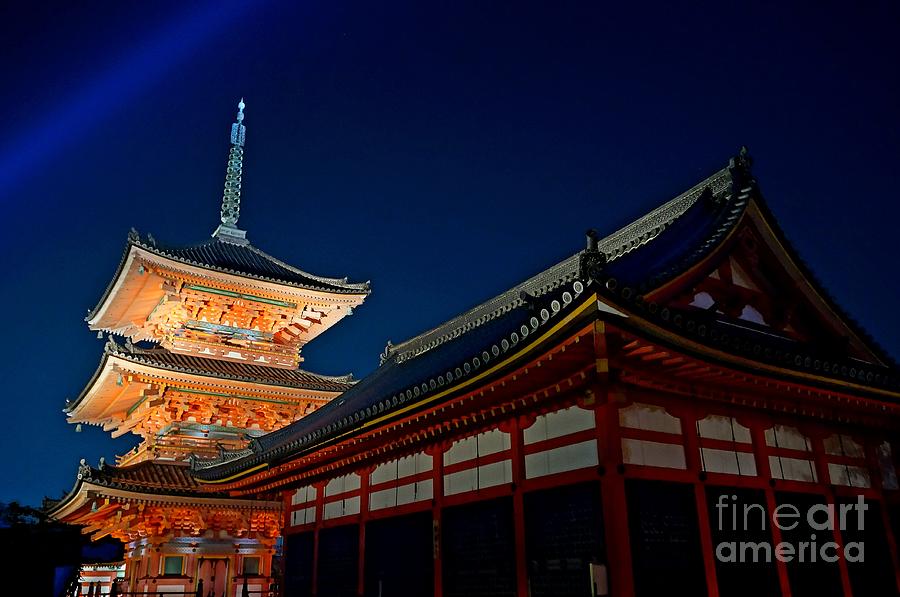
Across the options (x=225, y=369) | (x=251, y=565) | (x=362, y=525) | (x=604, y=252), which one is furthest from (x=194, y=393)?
(x=604, y=252)

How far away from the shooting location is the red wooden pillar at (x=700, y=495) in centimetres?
924

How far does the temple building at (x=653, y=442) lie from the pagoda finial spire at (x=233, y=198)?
1623 cm

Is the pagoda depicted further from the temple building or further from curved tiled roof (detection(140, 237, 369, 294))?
the temple building

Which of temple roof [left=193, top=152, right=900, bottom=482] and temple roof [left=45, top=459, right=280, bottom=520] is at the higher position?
temple roof [left=193, top=152, right=900, bottom=482]

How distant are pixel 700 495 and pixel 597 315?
12.2 ft

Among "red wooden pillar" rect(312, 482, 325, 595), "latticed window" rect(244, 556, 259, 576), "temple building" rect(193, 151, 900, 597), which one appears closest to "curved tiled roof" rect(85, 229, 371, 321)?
"latticed window" rect(244, 556, 259, 576)

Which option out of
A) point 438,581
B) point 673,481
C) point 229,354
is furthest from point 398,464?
point 229,354

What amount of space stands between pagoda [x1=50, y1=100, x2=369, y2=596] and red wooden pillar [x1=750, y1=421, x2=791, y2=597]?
1366cm

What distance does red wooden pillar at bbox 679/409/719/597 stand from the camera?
30.3ft

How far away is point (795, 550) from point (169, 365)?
18250 millimetres

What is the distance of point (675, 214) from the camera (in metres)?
14.1

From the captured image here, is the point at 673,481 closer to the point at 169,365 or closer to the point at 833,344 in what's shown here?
the point at 833,344

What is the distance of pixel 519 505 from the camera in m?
10.3

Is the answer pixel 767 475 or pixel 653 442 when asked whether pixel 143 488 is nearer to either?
pixel 653 442
